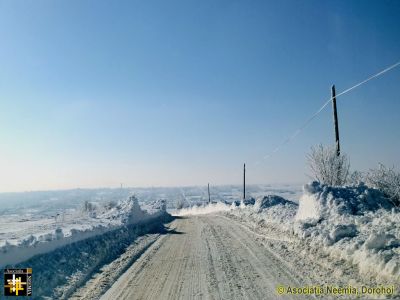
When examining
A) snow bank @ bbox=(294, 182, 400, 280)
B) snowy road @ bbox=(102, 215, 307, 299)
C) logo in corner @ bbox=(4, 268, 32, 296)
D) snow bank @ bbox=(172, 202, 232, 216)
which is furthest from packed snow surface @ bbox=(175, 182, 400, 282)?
snow bank @ bbox=(172, 202, 232, 216)

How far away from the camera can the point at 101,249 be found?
49.7 ft

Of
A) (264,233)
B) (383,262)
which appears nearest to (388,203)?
(264,233)

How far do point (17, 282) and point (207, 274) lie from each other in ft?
16.1

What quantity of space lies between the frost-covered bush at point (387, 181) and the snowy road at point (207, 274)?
8.95 metres

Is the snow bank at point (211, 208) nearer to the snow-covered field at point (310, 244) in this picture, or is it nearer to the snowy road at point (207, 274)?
the snow-covered field at point (310, 244)

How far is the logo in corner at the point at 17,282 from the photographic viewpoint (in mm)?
8797

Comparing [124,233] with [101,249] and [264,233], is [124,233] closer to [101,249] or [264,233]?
[101,249]

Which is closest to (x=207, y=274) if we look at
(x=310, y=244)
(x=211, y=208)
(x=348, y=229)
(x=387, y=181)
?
(x=310, y=244)

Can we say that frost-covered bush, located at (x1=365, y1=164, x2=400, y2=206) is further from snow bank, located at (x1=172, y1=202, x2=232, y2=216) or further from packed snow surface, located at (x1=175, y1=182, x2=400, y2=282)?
snow bank, located at (x1=172, y1=202, x2=232, y2=216)

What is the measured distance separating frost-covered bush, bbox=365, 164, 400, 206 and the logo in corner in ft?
58.3

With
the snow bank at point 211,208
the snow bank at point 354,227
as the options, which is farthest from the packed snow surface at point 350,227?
the snow bank at point 211,208

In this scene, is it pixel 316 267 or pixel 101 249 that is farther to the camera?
pixel 101 249

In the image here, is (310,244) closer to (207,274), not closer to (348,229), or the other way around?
(348,229)

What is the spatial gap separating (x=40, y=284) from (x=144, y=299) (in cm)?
308
